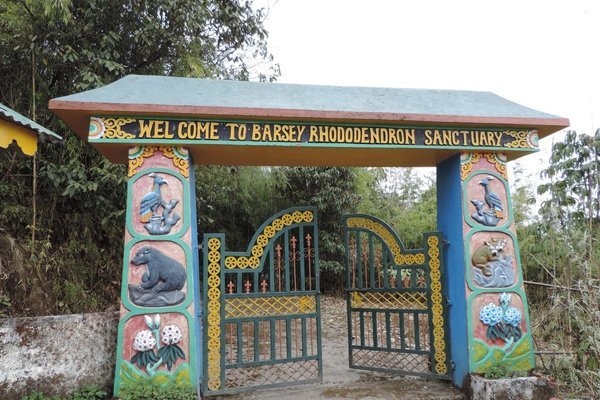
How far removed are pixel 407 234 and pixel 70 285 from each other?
342 inches

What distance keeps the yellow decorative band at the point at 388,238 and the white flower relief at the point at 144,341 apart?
264 cm

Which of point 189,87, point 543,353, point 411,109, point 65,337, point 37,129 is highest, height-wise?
point 189,87

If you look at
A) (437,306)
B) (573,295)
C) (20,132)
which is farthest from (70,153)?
(573,295)

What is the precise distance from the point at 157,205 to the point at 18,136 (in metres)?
1.36

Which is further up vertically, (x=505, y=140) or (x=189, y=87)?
(x=189, y=87)

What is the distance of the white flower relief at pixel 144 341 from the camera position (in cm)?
391

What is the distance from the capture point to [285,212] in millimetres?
4734

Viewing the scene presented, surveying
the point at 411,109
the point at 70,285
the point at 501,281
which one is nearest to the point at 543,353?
the point at 501,281

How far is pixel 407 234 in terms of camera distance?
39.5 feet

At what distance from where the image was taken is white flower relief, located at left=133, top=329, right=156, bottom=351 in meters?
3.91

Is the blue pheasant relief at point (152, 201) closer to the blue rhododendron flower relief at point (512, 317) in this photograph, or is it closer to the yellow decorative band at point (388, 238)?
the yellow decorative band at point (388, 238)

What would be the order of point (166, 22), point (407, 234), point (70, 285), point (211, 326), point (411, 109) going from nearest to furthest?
point (211, 326)
point (411, 109)
point (70, 285)
point (166, 22)
point (407, 234)

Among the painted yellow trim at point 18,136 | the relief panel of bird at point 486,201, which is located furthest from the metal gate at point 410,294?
the painted yellow trim at point 18,136

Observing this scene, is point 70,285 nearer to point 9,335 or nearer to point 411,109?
point 9,335
